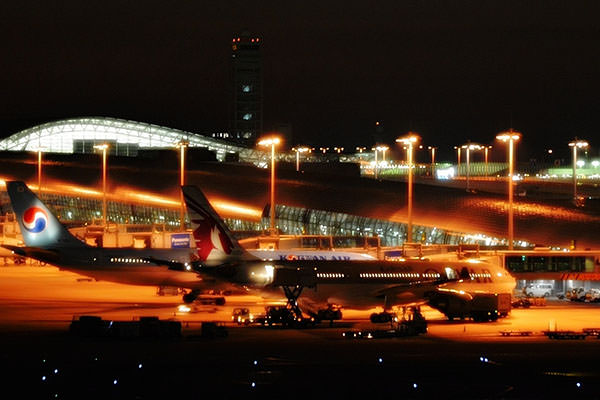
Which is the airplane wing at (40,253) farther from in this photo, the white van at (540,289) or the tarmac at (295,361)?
the white van at (540,289)

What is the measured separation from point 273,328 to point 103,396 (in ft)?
68.7

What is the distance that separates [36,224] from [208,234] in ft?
42.5

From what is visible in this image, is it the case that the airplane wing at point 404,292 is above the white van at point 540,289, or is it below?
above

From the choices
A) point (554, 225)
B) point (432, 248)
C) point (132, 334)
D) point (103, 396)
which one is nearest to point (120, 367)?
point (103, 396)

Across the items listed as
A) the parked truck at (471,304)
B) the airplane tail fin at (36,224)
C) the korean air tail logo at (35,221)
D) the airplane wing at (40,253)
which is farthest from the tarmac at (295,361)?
the korean air tail logo at (35,221)

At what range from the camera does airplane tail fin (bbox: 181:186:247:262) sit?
5800 centimetres

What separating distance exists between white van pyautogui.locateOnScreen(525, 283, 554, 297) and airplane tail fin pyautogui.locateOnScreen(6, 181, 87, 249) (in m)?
29.9

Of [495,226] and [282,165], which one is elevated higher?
[282,165]

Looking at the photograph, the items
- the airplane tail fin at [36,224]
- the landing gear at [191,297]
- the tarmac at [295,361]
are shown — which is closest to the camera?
the tarmac at [295,361]

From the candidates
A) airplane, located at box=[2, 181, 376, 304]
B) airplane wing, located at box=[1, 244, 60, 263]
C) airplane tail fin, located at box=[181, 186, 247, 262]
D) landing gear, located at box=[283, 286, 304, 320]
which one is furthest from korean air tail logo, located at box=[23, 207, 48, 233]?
landing gear, located at box=[283, 286, 304, 320]

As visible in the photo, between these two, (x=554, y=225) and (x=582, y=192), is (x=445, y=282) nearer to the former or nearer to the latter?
(x=554, y=225)

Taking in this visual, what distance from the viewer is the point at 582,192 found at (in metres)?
136

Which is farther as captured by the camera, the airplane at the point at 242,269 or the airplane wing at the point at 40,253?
the airplane wing at the point at 40,253

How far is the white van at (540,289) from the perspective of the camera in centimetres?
7499
